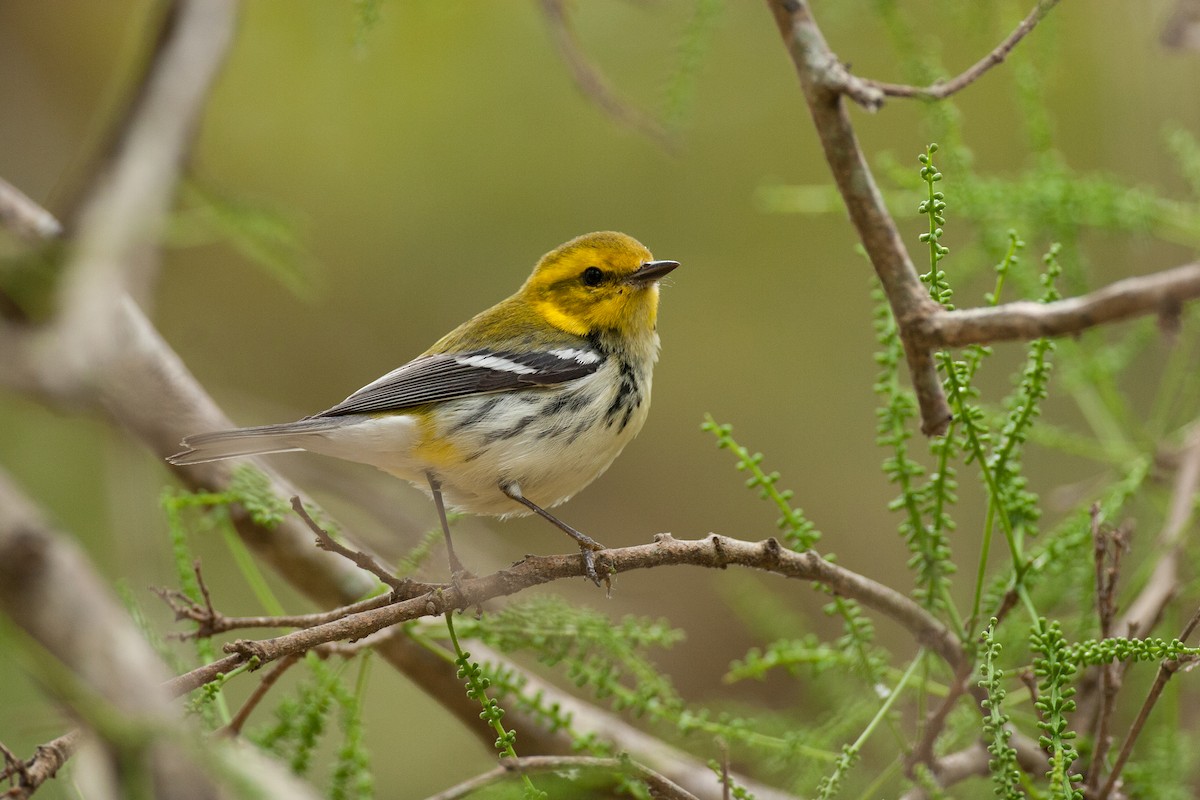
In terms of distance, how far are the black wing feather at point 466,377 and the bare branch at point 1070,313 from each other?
1.43 m

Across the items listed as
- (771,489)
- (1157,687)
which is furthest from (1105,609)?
(771,489)

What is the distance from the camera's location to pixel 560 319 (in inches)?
120

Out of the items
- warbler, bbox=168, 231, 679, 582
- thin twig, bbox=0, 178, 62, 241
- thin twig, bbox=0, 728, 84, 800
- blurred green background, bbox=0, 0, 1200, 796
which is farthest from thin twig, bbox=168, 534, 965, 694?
blurred green background, bbox=0, 0, 1200, 796

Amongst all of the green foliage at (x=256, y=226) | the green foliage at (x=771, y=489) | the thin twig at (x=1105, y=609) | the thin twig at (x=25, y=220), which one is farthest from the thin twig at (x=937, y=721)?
the thin twig at (x=25, y=220)

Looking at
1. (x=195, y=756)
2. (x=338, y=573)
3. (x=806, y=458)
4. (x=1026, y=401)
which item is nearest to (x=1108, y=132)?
(x=806, y=458)

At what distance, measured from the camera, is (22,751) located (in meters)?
1.77

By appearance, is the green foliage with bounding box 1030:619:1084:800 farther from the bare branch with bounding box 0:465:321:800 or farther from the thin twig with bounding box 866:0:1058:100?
the bare branch with bounding box 0:465:321:800

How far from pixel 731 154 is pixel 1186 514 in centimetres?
385

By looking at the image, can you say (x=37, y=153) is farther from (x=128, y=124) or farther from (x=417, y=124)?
(x=128, y=124)

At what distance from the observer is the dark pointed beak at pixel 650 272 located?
2.86 metres

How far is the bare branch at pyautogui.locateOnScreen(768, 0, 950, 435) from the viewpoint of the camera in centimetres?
150

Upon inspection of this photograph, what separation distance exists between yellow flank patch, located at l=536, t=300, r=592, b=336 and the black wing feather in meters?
0.12

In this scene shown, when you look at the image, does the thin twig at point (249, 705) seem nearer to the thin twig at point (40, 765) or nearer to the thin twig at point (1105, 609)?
the thin twig at point (40, 765)

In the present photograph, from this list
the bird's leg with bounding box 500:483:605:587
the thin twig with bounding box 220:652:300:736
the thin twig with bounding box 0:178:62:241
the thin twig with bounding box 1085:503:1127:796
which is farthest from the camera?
the thin twig with bounding box 0:178:62:241
